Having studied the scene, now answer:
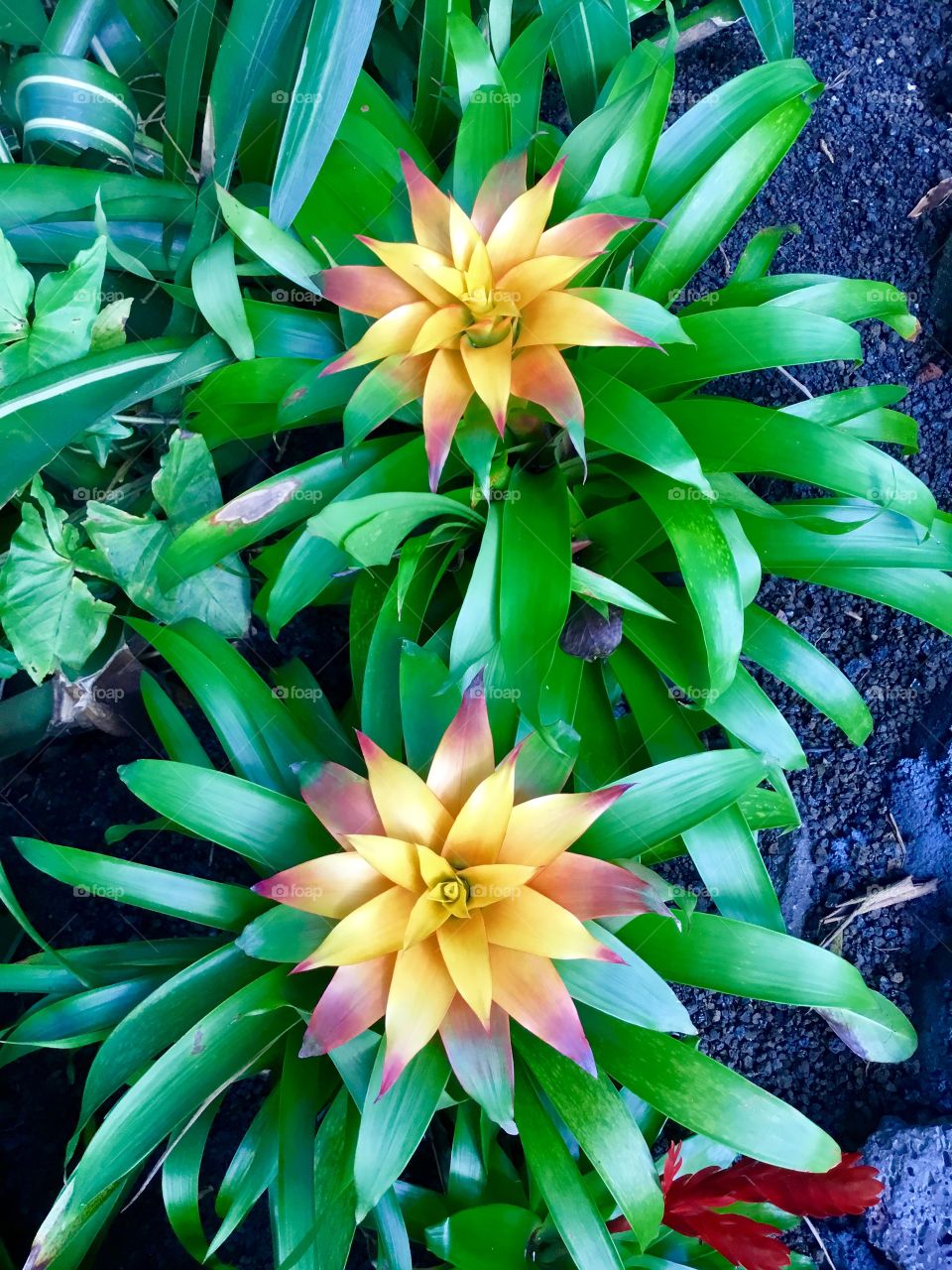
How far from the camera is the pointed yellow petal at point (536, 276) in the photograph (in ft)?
3.68

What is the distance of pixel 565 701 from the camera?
49.3 inches

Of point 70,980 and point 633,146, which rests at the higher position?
point 633,146

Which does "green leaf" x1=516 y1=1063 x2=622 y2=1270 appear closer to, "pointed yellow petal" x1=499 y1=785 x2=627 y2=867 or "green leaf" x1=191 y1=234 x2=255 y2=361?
"pointed yellow petal" x1=499 y1=785 x2=627 y2=867

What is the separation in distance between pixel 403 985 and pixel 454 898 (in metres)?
0.11

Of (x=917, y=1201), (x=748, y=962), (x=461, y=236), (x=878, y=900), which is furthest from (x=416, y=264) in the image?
(x=917, y=1201)

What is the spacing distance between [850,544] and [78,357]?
1136mm

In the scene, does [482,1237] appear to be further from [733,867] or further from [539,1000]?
[733,867]

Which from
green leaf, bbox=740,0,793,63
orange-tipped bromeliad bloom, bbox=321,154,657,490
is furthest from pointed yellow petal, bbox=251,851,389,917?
green leaf, bbox=740,0,793,63

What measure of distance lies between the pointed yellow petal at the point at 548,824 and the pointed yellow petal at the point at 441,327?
1.94 feet

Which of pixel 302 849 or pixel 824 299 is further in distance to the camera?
pixel 824 299

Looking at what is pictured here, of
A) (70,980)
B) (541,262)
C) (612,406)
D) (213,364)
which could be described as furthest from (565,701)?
(70,980)

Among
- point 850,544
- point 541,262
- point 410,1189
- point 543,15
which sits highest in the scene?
point 543,15

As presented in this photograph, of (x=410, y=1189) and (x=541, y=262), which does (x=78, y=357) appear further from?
(x=410, y=1189)

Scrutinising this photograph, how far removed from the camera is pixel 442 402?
114cm
